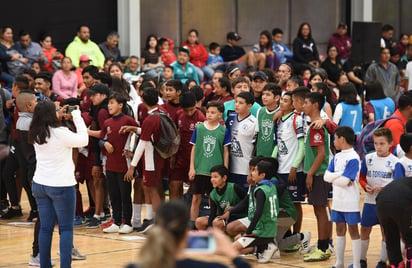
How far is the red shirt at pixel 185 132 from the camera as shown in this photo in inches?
410

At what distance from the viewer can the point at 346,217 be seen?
8008mm

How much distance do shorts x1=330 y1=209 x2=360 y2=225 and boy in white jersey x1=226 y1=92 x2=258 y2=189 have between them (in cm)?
171

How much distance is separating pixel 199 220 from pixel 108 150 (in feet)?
5.15

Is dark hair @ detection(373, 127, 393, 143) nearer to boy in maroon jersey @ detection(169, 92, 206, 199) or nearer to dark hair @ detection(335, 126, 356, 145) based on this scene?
dark hair @ detection(335, 126, 356, 145)

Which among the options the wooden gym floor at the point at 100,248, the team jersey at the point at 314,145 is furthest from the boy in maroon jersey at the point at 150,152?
the team jersey at the point at 314,145

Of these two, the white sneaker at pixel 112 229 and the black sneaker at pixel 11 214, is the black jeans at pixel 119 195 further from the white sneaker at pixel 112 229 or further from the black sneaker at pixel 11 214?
the black sneaker at pixel 11 214

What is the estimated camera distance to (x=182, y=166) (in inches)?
414

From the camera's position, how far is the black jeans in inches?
411

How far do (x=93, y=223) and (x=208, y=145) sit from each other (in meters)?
2.14

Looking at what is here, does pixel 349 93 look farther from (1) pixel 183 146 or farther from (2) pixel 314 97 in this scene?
(2) pixel 314 97

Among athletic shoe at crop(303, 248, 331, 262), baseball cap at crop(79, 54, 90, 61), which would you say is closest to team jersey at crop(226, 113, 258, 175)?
athletic shoe at crop(303, 248, 331, 262)

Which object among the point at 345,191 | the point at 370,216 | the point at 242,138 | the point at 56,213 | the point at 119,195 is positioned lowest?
the point at 119,195

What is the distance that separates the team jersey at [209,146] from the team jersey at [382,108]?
330 centimetres

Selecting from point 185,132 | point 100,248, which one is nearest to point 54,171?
point 100,248
